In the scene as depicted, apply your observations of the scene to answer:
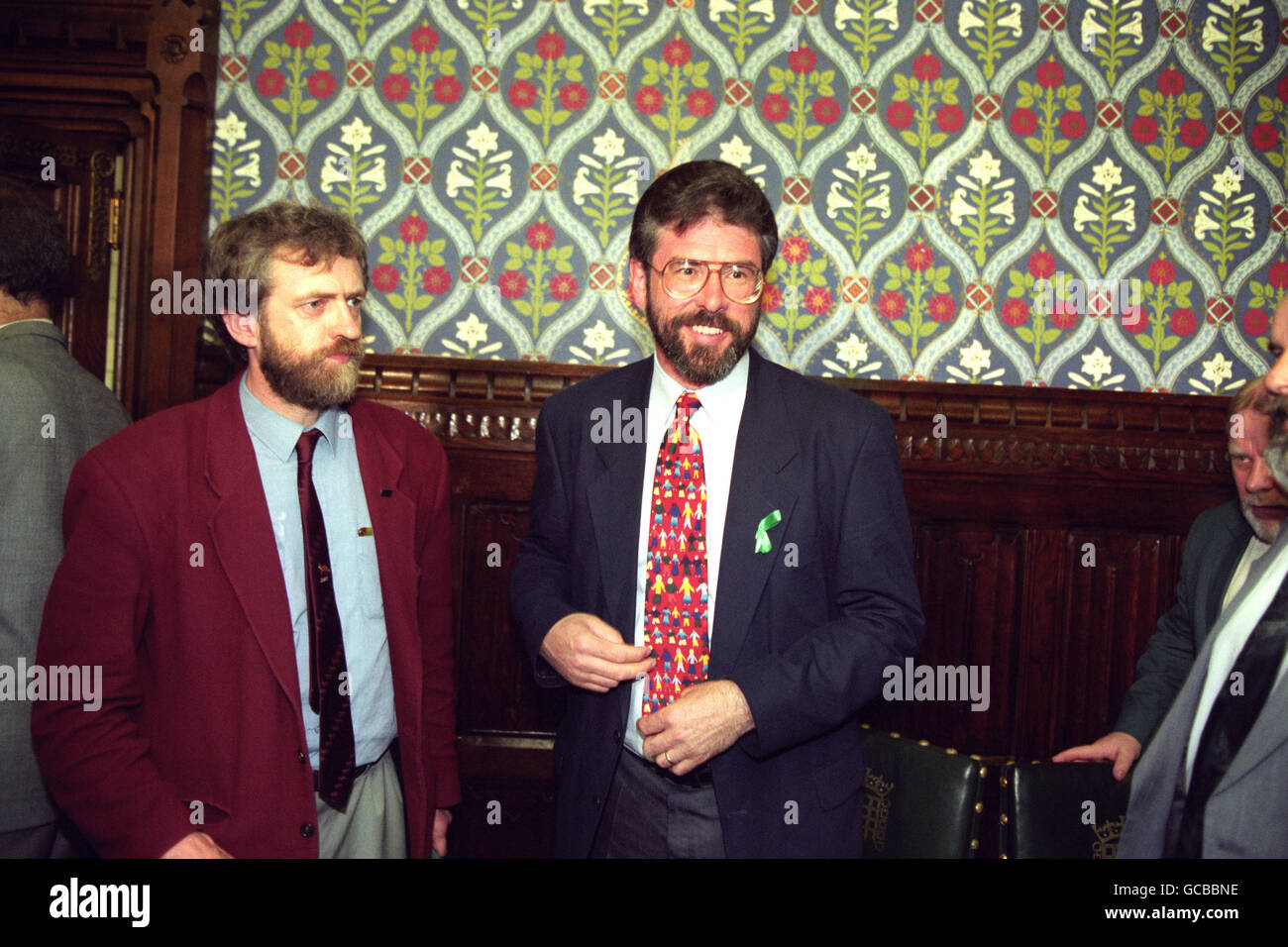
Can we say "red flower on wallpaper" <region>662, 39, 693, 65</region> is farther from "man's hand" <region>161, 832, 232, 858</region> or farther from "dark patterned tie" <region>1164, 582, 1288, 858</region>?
"man's hand" <region>161, 832, 232, 858</region>

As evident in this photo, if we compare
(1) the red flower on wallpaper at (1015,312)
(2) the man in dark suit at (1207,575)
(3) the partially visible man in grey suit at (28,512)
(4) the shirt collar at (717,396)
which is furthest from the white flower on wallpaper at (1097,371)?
(3) the partially visible man in grey suit at (28,512)

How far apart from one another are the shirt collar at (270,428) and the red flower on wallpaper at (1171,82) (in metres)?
2.79

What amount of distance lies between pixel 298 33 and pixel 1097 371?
108 inches

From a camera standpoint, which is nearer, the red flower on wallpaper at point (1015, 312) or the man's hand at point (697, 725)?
the man's hand at point (697, 725)

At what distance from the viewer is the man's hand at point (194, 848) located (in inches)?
60.9

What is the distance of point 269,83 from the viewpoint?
9.58ft

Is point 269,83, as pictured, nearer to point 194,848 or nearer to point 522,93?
point 522,93

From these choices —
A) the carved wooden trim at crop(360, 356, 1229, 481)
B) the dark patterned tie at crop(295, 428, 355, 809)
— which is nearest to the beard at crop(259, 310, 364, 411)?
the dark patterned tie at crop(295, 428, 355, 809)

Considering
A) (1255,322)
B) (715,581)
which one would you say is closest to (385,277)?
(715,581)

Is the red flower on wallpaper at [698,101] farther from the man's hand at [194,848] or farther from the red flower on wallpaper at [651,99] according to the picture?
the man's hand at [194,848]

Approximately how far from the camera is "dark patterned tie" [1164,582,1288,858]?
55.9 inches

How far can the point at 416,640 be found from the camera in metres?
1.88

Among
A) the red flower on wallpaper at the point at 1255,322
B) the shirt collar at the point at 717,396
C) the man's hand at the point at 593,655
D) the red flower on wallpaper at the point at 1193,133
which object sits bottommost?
the man's hand at the point at 593,655

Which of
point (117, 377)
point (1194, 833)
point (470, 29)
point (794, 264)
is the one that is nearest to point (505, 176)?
point (470, 29)
